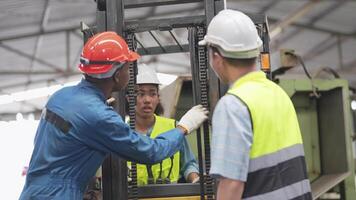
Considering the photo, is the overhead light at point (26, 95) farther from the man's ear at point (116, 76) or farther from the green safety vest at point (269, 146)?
the green safety vest at point (269, 146)

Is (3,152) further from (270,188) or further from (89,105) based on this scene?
(270,188)

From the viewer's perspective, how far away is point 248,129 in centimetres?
177

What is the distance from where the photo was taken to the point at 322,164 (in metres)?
4.60

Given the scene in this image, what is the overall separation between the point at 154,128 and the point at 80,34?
281 inches

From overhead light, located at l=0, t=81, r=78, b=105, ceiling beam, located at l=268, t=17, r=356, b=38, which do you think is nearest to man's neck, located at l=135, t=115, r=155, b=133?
ceiling beam, located at l=268, t=17, r=356, b=38

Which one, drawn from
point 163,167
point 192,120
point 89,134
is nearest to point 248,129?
point 192,120

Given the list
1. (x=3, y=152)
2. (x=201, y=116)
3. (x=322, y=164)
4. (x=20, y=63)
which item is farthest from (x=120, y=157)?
(x=20, y=63)

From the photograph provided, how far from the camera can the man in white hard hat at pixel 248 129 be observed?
1.76 meters

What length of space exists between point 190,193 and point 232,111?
2.62 feet

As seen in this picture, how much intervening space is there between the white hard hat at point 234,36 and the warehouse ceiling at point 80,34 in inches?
224

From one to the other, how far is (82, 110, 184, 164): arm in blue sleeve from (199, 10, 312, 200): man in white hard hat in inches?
20.1

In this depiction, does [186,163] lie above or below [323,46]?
below

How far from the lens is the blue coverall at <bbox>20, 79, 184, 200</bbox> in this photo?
2.25m

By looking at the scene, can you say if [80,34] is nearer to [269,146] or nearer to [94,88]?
[94,88]
